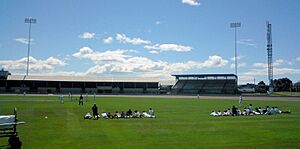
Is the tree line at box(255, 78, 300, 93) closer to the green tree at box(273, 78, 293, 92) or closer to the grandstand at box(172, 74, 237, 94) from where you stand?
the green tree at box(273, 78, 293, 92)

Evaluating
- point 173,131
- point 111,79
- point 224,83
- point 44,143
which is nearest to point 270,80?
point 224,83

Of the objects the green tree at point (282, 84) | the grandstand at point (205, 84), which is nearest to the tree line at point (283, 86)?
the green tree at point (282, 84)

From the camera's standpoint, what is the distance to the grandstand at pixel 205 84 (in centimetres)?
11194

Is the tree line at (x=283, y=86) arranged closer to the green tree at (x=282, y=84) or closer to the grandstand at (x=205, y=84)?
the green tree at (x=282, y=84)

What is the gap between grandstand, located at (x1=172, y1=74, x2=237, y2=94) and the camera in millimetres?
111938

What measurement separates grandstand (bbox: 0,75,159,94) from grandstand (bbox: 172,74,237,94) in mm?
10350

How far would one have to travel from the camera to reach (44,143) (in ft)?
48.9

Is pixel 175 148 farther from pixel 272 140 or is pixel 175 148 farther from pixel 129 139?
pixel 272 140

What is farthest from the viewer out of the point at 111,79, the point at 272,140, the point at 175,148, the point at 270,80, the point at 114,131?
the point at 111,79

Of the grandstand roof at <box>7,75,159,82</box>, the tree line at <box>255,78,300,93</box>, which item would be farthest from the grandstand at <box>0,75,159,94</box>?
the tree line at <box>255,78,300,93</box>

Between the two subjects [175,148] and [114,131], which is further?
[114,131]

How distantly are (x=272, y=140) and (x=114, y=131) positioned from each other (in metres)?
9.25

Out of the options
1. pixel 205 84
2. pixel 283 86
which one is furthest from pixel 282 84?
pixel 205 84

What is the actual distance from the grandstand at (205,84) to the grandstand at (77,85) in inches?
407
